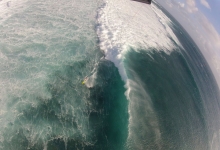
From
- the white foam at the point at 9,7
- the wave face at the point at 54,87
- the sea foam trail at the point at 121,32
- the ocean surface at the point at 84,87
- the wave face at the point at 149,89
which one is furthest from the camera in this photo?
the sea foam trail at the point at 121,32

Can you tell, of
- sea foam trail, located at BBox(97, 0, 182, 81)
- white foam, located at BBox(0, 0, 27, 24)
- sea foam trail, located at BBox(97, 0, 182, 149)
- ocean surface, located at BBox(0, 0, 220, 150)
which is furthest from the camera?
sea foam trail, located at BBox(97, 0, 182, 81)

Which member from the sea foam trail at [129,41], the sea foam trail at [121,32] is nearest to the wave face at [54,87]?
the sea foam trail at [129,41]

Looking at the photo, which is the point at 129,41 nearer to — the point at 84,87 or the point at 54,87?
the point at 84,87

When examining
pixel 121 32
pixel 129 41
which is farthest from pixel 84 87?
pixel 121 32

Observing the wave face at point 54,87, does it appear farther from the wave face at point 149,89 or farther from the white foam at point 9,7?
the wave face at point 149,89

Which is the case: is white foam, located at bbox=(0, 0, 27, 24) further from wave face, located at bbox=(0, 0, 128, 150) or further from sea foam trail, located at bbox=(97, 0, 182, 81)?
sea foam trail, located at bbox=(97, 0, 182, 81)

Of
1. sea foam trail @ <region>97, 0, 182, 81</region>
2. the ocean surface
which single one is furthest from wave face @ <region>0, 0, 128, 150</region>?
sea foam trail @ <region>97, 0, 182, 81</region>
